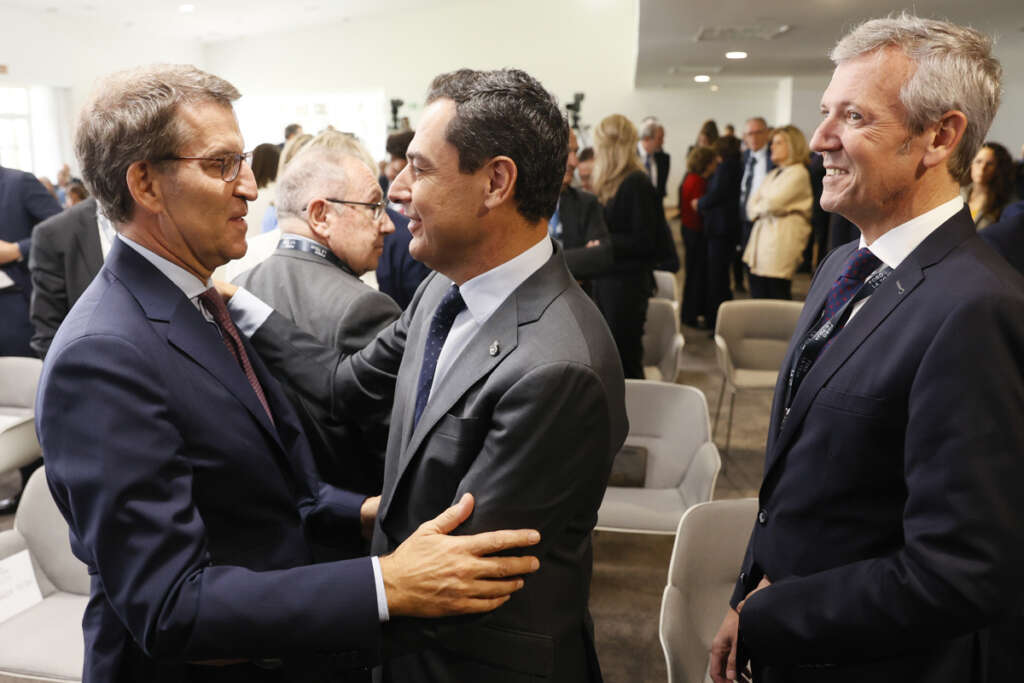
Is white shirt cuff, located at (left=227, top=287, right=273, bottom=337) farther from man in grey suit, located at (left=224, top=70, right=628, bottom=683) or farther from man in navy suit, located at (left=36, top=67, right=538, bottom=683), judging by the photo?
man in grey suit, located at (left=224, top=70, right=628, bottom=683)

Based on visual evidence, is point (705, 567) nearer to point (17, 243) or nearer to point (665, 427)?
point (665, 427)

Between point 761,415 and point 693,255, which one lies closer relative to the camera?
point 761,415

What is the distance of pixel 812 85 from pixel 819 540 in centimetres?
1399

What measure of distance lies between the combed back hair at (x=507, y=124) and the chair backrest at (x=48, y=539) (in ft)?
5.63

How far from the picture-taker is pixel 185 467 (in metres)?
1.12

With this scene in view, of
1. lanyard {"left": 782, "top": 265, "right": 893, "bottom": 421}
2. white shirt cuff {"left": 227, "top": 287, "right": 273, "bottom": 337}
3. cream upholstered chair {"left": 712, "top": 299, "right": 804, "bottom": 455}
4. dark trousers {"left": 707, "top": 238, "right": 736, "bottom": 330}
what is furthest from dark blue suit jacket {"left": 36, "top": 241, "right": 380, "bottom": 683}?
dark trousers {"left": 707, "top": 238, "right": 736, "bottom": 330}

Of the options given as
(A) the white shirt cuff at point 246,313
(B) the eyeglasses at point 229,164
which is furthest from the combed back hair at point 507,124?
(A) the white shirt cuff at point 246,313

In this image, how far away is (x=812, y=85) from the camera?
13453 mm

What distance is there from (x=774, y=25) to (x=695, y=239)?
220 cm

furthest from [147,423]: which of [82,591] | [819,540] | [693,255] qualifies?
[693,255]

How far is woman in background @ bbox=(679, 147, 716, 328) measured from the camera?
799 centimetres

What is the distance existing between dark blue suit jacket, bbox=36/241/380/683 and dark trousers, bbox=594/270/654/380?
350cm

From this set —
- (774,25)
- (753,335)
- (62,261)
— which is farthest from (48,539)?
(774,25)

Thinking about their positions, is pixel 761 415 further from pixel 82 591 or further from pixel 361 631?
pixel 361 631
